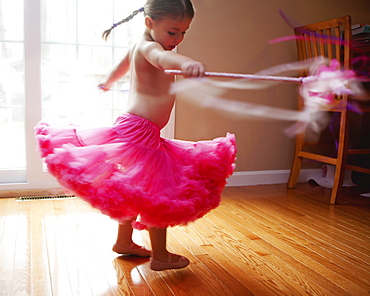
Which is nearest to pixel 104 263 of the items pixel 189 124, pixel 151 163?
pixel 151 163

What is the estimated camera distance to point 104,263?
1.65m

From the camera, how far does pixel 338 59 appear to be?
2598 millimetres

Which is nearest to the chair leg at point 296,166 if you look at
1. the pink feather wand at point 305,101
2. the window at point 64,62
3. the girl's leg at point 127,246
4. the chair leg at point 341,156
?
the pink feather wand at point 305,101

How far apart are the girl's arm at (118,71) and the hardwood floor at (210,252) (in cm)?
66

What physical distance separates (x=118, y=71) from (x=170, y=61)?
519 millimetres

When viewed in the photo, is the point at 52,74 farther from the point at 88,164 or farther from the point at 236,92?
the point at 88,164

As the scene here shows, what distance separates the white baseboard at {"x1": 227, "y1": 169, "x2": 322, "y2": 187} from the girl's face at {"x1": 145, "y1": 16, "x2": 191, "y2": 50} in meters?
1.70

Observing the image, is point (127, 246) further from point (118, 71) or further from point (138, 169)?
point (118, 71)

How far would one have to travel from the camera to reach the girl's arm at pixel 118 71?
172cm

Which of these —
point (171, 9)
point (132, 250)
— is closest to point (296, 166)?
point (132, 250)

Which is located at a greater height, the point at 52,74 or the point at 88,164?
the point at 52,74

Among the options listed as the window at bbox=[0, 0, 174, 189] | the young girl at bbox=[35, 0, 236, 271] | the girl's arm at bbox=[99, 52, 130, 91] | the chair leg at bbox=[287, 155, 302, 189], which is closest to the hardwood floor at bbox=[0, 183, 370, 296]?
the young girl at bbox=[35, 0, 236, 271]

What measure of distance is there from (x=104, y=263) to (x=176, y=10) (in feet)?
3.08

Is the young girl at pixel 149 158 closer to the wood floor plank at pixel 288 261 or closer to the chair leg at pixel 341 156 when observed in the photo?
the wood floor plank at pixel 288 261
